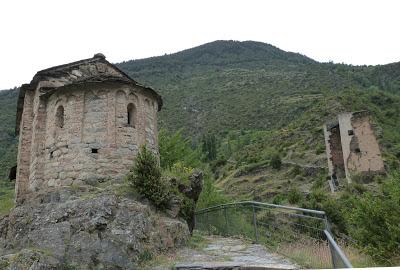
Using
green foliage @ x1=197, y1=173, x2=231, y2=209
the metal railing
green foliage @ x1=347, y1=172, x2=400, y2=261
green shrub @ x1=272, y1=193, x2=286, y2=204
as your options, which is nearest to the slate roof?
the metal railing

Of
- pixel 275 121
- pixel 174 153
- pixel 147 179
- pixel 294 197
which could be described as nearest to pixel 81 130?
pixel 147 179

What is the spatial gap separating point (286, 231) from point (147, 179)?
11.1ft

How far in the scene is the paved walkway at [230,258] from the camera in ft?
24.6

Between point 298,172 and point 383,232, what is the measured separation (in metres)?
27.9

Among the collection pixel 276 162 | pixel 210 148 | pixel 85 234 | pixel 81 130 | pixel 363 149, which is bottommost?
pixel 85 234

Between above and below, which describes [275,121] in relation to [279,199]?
above

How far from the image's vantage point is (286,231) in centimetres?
992

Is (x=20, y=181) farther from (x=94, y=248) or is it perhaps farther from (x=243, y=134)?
(x=243, y=134)

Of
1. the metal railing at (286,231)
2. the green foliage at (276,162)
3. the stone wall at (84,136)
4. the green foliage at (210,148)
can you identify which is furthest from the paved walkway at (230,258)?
the green foliage at (210,148)

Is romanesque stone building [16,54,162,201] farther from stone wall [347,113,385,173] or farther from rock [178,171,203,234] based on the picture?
stone wall [347,113,385,173]

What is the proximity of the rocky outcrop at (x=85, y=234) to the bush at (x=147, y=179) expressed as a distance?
0.33 meters

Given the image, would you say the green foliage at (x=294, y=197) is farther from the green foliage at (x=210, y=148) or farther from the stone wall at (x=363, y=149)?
the green foliage at (x=210, y=148)

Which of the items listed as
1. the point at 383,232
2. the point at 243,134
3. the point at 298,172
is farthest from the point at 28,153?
the point at 243,134

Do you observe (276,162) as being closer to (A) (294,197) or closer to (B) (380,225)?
(A) (294,197)
